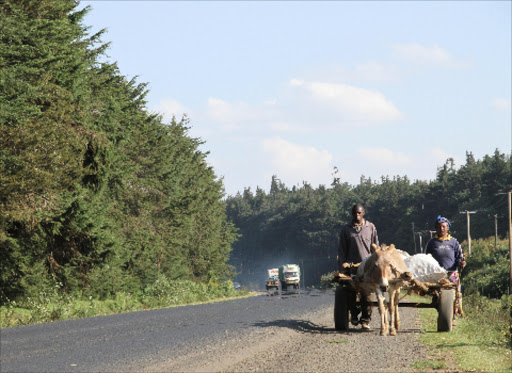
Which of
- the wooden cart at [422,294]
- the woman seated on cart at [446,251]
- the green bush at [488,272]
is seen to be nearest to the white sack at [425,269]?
the wooden cart at [422,294]

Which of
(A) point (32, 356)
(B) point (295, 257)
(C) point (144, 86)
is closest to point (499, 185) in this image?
(C) point (144, 86)

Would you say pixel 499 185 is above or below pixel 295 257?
above

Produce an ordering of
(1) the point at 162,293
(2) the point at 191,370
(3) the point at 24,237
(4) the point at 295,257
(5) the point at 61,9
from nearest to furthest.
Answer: (2) the point at 191,370 < (3) the point at 24,237 < (5) the point at 61,9 < (1) the point at 162,293 < (4) the point at 295,257

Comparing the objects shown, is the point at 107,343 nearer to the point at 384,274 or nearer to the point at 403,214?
the point at 384,274

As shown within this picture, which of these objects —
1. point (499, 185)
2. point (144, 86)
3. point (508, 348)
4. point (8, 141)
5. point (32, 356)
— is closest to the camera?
point (508, 348)

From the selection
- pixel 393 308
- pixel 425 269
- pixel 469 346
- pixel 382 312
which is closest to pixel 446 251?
pixel 425 269

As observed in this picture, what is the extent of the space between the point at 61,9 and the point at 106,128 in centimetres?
721

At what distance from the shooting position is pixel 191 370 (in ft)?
33.1

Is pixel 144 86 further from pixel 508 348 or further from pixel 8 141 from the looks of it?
pixel 508 348

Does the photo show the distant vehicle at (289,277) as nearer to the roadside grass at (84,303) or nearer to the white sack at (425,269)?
the roadside grass at (84,303)

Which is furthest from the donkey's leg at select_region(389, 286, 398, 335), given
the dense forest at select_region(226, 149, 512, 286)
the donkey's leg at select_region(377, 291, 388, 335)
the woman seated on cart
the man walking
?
the dense forest at select_region(226, 149, 512, 286)

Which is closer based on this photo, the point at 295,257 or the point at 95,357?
the point at 95,357

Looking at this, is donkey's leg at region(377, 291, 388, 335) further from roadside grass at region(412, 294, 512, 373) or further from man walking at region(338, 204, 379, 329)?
man walking at region(338, 204, 379, 329)

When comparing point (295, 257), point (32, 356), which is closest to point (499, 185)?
point (295, 257)
